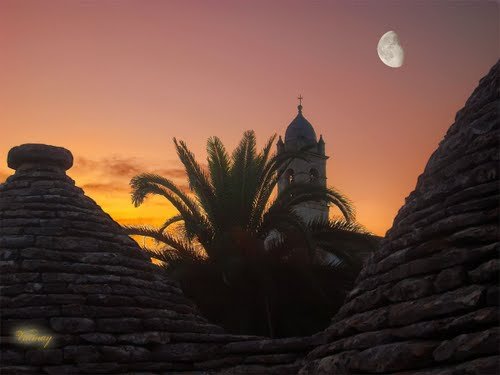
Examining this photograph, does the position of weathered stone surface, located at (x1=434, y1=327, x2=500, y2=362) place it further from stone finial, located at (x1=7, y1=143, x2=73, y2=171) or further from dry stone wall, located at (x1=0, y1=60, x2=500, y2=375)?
stone finial, located at (x1=7, y1=143, x2=73, y2=171)

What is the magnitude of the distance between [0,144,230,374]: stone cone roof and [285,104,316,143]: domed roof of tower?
2955cm

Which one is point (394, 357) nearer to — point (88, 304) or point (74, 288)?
point (88, 304)

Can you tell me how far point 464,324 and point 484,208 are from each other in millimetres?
819

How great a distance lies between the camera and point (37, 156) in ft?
23.7

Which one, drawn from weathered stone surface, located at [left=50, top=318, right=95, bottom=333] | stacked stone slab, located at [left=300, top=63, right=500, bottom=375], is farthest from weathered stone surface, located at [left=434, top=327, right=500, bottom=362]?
weathered stone surface, located at [left=50, top=318, right=95, bottom=333]

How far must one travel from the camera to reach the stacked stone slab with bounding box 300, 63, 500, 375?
11.6 ft

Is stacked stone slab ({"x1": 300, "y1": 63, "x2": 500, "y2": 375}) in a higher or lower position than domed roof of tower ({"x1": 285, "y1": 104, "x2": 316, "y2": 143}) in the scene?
lower

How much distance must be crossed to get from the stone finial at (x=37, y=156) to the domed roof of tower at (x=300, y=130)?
29.3m

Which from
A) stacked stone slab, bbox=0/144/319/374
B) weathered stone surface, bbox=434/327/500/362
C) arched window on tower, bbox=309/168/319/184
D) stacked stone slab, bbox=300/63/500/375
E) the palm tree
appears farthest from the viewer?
arched window on tower, bbox=309/168/319/184

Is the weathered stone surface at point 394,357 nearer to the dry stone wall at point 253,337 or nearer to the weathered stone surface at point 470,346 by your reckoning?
the dry stone wall at point 253,337

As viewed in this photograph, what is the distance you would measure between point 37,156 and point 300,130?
30.2 meters

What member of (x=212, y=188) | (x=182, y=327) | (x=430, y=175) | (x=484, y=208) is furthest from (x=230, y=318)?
(x=484, y=208)

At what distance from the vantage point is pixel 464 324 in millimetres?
3539

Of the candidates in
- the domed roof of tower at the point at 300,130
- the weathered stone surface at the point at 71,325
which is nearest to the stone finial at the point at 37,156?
the weathered stone surface at the point at 71,325
